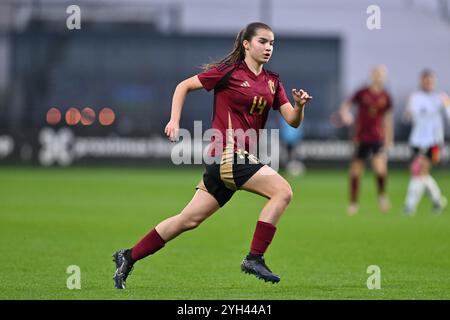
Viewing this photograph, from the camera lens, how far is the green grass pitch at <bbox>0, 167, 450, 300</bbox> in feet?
28.9

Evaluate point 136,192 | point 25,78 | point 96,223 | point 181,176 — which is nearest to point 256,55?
point 96,223

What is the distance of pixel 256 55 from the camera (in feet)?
29.1

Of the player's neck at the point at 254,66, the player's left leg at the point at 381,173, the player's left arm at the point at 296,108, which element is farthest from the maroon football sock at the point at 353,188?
the player's neck at the point at 254,66

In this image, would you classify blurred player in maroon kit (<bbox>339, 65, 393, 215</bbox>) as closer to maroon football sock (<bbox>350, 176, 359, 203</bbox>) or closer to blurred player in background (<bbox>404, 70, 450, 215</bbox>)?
maroon football sock (<bbox>350, 176, 359, 203</bbox>)

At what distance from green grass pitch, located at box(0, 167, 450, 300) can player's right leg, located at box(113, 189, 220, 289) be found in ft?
0.58

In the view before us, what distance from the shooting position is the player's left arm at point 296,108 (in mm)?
8578

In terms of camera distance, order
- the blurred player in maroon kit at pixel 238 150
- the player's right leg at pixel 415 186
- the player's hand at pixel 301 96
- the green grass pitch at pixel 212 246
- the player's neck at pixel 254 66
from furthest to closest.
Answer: the player's right leg at pixel 415 186 → the player's neck at pixel 254 66 → the green grass pitch at pixel 212 246 → the blurred player in maroon kit at pixel 238 150 → the player's hand at pixel 301 96

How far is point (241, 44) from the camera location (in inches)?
354

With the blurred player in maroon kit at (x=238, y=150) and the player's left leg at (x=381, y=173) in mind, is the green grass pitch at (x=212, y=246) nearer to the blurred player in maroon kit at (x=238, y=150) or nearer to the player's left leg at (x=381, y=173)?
the player's left leg at (x=381, y=173)

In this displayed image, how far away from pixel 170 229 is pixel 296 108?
1455 mm

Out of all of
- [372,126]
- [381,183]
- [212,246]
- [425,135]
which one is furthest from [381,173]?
[212,246]

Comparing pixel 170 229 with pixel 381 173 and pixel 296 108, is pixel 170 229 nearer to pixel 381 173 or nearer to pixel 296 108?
pixel 296 108

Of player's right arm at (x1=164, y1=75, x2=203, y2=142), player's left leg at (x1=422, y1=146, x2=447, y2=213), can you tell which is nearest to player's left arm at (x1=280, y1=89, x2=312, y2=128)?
player's right arm at (x1=164, y1=75, x2=203, y2=142)

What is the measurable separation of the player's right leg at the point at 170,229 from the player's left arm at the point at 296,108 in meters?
0.96
